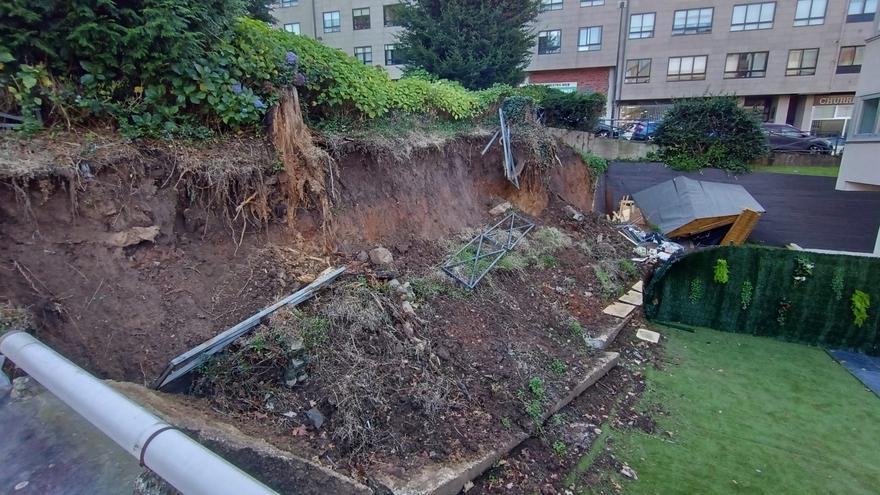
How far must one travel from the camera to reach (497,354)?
15.6 feet

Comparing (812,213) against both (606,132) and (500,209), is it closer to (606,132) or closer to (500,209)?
(606,132)

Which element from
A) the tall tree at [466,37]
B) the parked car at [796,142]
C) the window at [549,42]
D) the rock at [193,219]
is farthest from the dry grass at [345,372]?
the window at [549,42]

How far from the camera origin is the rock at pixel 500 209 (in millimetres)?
8367

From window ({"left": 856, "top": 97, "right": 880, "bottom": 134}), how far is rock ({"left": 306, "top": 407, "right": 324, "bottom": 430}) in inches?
443

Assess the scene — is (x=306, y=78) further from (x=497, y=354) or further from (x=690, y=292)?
(x=690, y=292)

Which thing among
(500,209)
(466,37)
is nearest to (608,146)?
(466,37)

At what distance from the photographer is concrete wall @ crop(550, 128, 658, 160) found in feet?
42.8

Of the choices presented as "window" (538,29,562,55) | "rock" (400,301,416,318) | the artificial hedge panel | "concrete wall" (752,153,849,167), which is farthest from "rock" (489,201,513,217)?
"window" (538,29,562,55)

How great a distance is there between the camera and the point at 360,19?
84.6 feet

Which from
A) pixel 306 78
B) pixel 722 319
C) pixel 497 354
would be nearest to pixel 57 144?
pixel 306 78

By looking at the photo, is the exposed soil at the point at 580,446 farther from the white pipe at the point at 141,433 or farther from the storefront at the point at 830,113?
the storefront at the point at 830,113

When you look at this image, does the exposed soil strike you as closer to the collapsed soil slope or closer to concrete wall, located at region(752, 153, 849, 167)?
the collapsed soil slope

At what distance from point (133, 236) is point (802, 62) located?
3075 centimetres

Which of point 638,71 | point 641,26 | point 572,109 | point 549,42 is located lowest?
point 572,109
